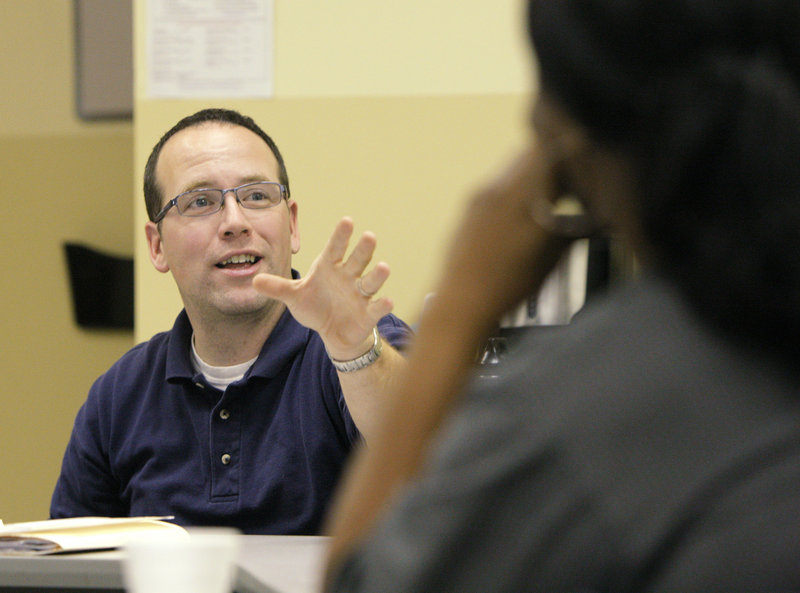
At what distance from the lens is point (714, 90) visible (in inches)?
21.2

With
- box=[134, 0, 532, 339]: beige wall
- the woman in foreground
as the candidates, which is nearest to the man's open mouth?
box=[134, 0, 532, 339]: beige wall

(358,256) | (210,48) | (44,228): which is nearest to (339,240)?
(358,256)

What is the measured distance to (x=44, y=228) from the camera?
3459 mm

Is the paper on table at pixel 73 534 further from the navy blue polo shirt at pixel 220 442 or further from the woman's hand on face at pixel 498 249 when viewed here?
the woman's hand on face at pixel 498 249

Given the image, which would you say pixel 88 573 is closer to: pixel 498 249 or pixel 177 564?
pixel 177 564

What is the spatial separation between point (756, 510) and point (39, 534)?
0.98m

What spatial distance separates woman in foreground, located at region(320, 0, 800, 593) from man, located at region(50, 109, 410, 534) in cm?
95

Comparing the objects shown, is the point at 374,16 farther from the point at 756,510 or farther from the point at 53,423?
the point at 756,510

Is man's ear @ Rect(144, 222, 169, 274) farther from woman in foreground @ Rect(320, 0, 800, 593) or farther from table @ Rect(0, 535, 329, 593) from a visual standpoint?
woman in foreground @ Rect(320, 0, 800, 593)

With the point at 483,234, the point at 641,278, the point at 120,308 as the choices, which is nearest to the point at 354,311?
the point at 483,234

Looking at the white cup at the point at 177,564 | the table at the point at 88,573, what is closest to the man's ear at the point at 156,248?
the table at the point at 88,573

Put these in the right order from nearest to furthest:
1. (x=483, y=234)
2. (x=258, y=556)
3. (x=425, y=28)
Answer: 1. (x=483, y=234)
2. (x=258, y=556)
3. (x=425, y=28)

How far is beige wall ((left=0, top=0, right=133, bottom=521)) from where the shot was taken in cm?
342

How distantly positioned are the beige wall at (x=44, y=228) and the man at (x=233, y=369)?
1.31 metres
